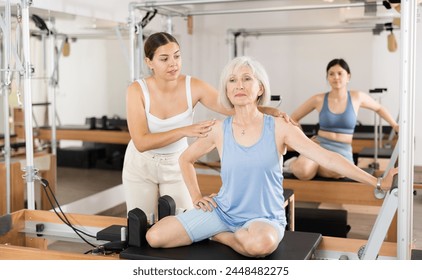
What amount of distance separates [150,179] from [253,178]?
767mm

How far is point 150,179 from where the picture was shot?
2.89 meters

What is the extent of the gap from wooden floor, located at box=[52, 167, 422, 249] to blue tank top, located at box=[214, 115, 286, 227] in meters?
2.18

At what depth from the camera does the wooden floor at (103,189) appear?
4542 millimetres

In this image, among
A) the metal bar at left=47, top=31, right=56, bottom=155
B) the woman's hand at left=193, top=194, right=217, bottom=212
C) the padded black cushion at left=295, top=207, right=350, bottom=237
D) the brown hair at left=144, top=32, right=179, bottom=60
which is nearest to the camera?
the woman's hand at left=193, top=194, right=217, bottom=212

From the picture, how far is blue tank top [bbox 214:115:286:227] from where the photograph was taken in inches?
89.5

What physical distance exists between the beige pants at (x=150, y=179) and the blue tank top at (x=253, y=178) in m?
0.57

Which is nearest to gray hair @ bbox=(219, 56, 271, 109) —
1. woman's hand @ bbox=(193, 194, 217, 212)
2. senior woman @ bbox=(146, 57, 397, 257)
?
senior woman @ bbox=(146, 57, 397, 257)

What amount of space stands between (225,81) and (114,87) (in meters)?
4.10

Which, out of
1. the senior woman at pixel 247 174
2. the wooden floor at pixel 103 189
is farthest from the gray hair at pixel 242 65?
the wooden floor at pixel 103 189

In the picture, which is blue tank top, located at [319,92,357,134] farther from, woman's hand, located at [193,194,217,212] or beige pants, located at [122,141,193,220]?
woman's hand, located at [193,194,217,212]

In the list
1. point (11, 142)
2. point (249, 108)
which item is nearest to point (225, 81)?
point (249, 108)

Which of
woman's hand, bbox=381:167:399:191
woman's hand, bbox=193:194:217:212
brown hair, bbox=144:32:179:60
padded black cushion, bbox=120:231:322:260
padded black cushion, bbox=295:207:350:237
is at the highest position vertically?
brown hair, bbox=144:32:179:60

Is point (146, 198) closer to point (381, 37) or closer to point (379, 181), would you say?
point (379, 181)

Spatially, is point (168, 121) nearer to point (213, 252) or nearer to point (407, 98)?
point (213, 252)
